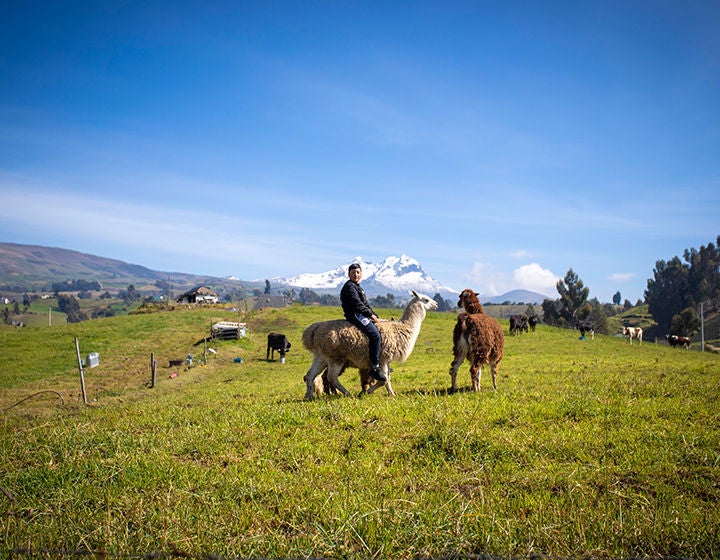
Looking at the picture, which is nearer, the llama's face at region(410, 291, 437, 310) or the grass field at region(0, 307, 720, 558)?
the grass field at region(0, 307, 720, 558)

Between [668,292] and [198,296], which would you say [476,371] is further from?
[668,292]

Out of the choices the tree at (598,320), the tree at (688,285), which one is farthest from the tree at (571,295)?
the tree at (688,285)

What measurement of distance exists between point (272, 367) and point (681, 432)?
2418 cm

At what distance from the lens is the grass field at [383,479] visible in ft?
12.2

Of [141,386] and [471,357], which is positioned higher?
[471,357]

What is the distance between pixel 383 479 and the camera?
16.5 feet

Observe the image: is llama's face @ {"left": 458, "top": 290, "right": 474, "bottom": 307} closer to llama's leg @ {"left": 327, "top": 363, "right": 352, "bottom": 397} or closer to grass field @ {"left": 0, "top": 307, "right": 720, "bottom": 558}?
grass field @ {"left": 0, "top": 307, "right": 720, "bottom": 558}

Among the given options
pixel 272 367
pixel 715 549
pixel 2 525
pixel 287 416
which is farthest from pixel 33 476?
pixel 272 367

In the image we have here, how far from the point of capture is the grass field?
3.73m

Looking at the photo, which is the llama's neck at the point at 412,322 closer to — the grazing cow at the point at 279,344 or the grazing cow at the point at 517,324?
the grazing cow at the point at 279,344

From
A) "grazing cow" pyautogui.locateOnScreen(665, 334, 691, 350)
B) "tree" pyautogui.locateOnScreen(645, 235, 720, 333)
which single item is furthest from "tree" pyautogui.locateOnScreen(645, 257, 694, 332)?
"grazing cow" pyautogui.locateOnScreen(665, 334, 691, 350)

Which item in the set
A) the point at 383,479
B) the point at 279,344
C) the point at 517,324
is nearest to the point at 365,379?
the point at 383,479

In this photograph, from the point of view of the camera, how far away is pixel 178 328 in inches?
1677

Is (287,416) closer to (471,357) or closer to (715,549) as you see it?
(471,357)
